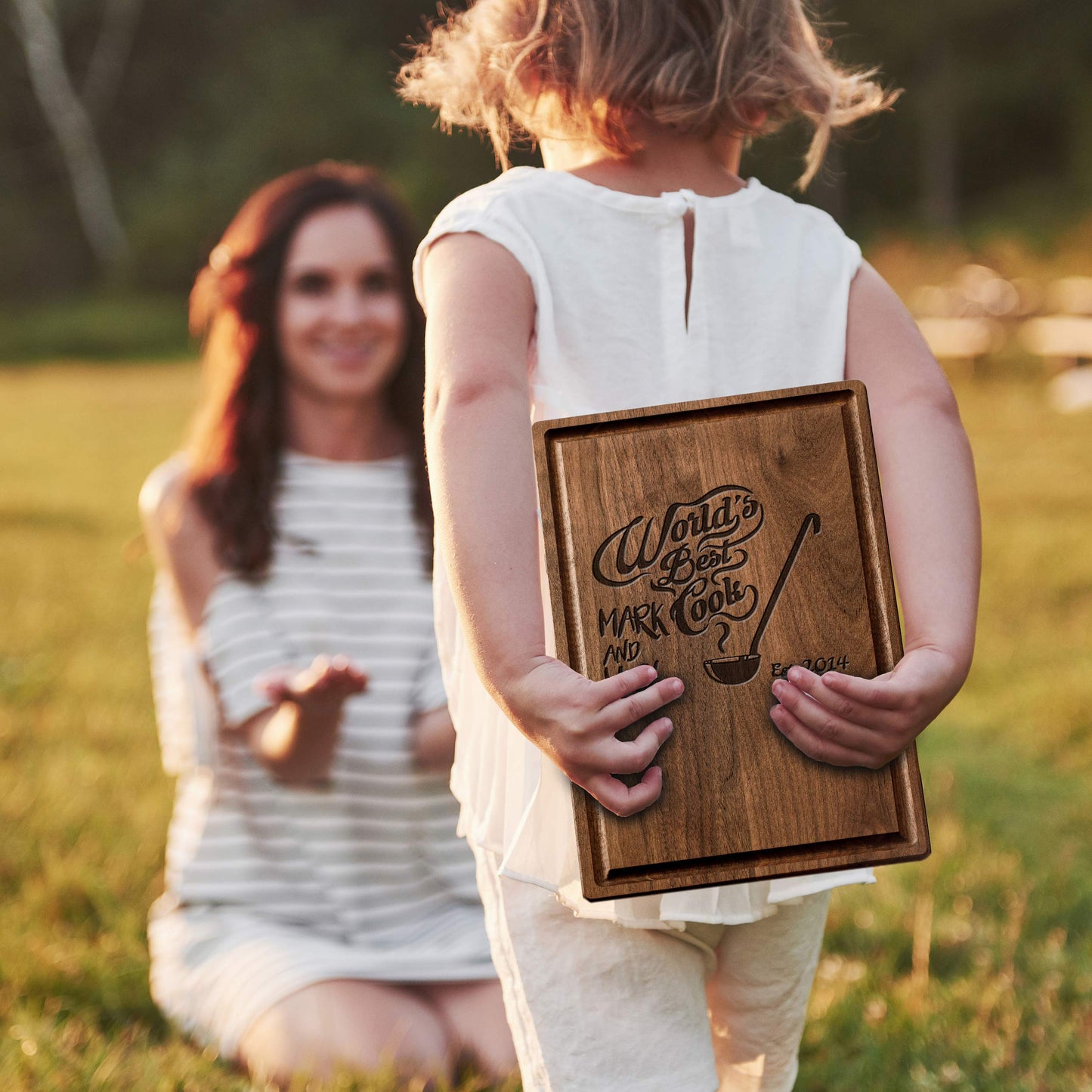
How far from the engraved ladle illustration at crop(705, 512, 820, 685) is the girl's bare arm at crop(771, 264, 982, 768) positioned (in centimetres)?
3

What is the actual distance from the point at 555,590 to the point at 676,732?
6.4 inches

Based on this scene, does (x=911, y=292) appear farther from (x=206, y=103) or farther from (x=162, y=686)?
(x=206, y=103)

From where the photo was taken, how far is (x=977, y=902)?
2625 millimetres

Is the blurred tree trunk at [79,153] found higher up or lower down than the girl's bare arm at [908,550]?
higher up

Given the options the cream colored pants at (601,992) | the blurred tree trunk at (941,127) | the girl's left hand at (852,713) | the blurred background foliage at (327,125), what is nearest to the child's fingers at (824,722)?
the girl's left hand at (852,713)

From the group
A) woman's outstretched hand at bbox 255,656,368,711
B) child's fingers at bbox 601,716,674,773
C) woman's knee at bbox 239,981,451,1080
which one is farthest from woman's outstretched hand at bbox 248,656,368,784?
child's fingers at bbox 601,716,674,773

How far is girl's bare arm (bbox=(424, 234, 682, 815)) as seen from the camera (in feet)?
3.44

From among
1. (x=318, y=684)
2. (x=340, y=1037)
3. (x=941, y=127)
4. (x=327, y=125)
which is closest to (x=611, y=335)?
(x=318, y=684)

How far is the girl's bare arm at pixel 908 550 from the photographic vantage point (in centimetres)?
108

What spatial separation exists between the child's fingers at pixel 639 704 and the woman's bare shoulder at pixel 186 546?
161cm

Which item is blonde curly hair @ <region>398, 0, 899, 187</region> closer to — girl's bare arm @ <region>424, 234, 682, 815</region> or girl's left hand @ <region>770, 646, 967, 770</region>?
girl's bare arm @ <region>424, 234, 682, 815</region>

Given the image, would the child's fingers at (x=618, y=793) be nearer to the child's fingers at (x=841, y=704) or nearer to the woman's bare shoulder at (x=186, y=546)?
the child's fingers at (x=841, y=704)

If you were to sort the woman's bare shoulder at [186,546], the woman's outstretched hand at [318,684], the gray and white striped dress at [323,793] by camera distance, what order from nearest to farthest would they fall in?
1. the woman's outstretched hand at [318,684]
2. the gray and white striped dress at [323,793]
3. the woman's bare shoulder at [186,546]

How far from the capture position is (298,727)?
2227 mm
